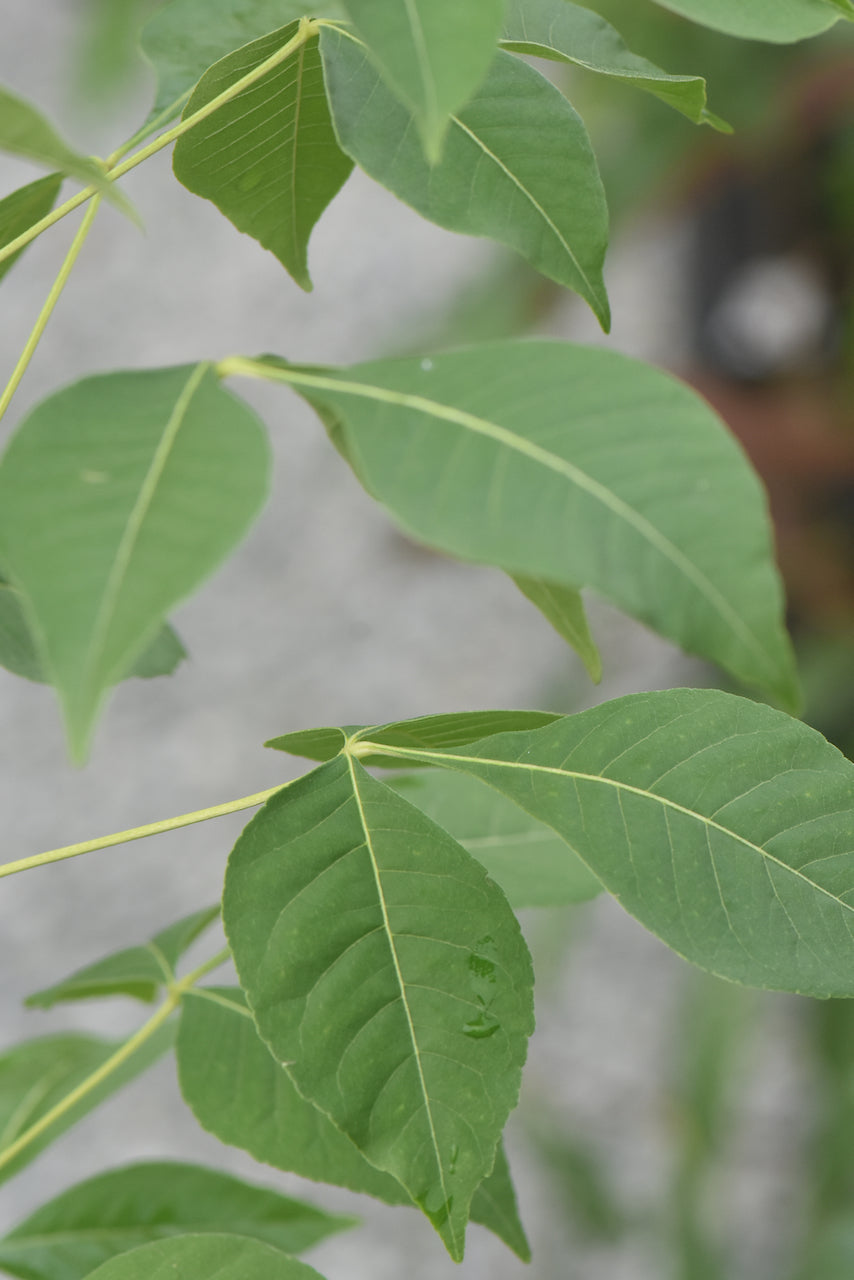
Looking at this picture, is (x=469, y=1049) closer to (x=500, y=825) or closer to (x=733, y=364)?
(x=500, y=825)

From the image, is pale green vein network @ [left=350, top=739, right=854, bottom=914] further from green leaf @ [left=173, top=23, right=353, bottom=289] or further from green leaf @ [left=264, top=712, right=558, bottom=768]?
green leaf @ [left=173, top=23, right=353, bottom=289]

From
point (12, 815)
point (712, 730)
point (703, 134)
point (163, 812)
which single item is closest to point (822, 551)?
point (703, 134)

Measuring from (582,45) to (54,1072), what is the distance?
1.11 feet

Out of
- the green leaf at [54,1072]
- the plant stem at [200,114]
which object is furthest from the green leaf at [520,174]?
the green leaf at [54,1072]

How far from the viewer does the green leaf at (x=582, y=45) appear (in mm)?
251

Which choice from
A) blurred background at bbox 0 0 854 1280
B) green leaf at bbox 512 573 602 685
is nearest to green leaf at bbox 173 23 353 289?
green leaf at bbox 512 573 602 685

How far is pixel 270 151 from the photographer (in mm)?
286

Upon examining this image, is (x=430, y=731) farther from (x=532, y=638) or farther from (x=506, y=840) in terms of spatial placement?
(x=532, y=638)

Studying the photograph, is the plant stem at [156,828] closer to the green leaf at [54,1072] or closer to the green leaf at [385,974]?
the green leaf at [385,974]

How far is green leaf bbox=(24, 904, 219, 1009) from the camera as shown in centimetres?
38

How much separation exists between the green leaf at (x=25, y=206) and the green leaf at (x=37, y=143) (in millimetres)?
66

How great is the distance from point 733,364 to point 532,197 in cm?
162

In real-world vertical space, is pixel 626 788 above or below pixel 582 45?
below

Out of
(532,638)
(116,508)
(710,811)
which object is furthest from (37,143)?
(532,638)
